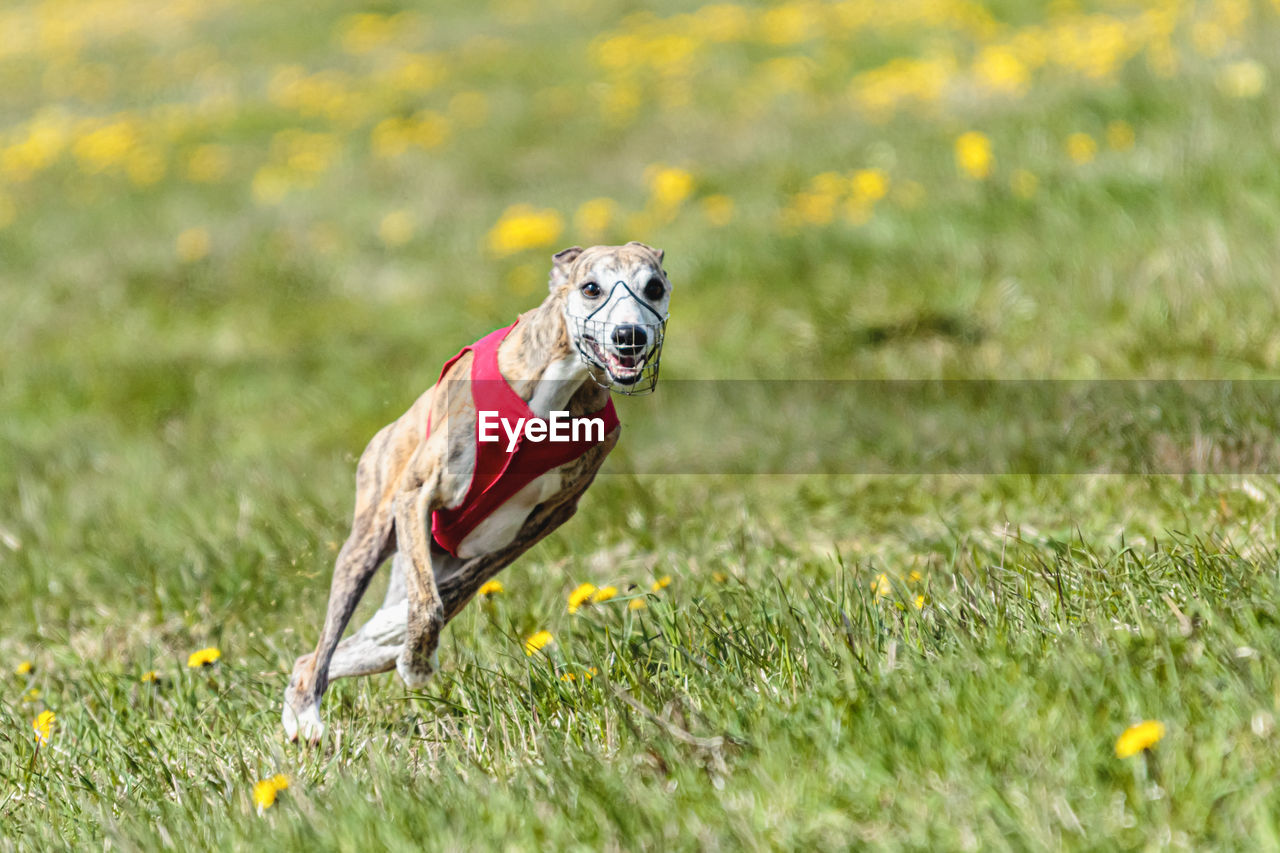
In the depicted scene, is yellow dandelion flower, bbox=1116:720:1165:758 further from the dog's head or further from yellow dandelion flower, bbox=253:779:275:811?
yellow dandelion flower, bbox=253:779:275:811

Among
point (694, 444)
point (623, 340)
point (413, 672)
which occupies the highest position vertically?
point (623, 340)

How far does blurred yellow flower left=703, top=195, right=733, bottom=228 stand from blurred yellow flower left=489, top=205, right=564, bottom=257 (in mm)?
974

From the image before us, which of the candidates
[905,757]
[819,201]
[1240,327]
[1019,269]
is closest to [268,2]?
[819,201]

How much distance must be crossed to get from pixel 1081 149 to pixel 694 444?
3.22m

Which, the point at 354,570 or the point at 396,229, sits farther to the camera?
the point at 396,229

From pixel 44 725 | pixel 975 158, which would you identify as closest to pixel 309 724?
pixel 44 725

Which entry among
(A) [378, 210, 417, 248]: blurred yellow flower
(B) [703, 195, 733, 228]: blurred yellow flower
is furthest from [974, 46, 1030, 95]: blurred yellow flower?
(A) [378, 210, 417, 248]: blurred yellow flower

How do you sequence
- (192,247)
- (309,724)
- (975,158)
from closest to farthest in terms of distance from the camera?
(309,724) → (975,158) → (192,247)

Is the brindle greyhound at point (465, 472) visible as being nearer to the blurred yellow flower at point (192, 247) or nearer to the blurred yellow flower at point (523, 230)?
the blurred yellow flower at point (523, 230)

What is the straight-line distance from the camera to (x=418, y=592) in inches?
104

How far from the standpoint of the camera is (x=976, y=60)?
10.1 metres

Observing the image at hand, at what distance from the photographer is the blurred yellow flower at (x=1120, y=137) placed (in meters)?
7.28

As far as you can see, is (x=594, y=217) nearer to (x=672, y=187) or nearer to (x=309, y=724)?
(x=672, y=187)

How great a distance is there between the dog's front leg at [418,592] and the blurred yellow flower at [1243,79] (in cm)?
636
